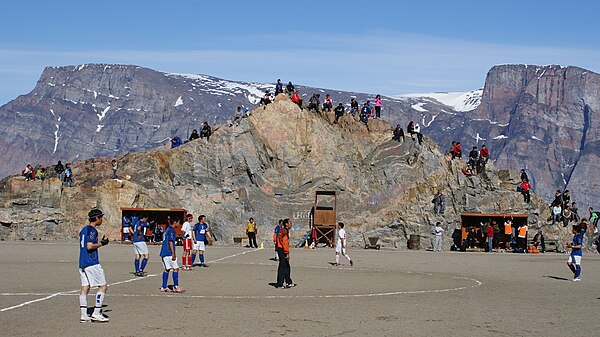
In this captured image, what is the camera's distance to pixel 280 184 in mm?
60062

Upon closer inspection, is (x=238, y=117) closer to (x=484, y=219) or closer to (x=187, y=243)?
(x=484, y=219)

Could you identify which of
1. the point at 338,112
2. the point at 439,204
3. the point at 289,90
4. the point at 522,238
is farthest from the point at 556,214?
the point at 289,90

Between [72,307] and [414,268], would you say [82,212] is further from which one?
[72,307]

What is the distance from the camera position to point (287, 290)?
24.1 meters

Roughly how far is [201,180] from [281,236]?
34.0 m

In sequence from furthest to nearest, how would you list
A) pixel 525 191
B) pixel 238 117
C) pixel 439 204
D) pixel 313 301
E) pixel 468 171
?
pixel 238 117, pixel 468 171, pixel 525 191, pixel 439 204, pixel 313 301

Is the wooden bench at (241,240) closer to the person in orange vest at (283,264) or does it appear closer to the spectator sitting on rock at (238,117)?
the spectator sitting on rock at (238,117)

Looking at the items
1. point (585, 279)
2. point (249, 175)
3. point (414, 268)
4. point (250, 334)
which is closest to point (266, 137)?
point (249, 175)

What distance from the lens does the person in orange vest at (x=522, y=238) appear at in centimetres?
4953

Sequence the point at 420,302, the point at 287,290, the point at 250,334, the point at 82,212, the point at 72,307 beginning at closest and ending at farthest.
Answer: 1. the point at 250,334
2. the point at 72,307
3. the point at 420,302
4. the point at 287,290
5. the point at 82,212

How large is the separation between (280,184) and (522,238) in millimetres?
17150

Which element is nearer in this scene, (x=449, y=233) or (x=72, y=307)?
(x=72, y=307)

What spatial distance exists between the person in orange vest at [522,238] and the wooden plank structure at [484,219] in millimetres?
1715

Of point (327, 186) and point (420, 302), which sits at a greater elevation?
point (327, 186)
